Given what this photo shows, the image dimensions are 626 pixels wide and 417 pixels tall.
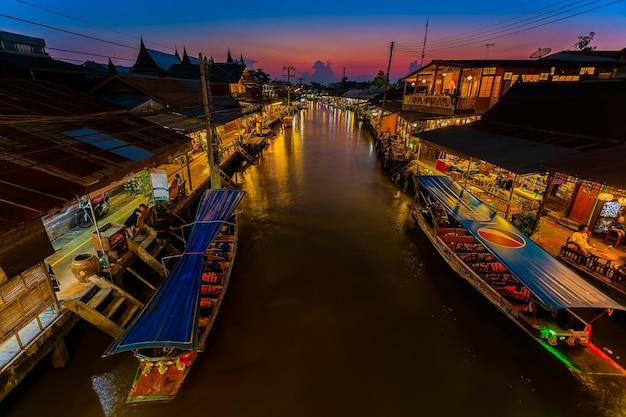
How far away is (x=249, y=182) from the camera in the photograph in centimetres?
2570

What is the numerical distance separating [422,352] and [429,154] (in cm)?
2285

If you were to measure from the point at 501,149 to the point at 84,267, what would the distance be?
19340 millimetres

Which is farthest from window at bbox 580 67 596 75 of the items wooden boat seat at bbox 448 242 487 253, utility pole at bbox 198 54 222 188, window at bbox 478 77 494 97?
utility pole at bbox 198 54 222 188

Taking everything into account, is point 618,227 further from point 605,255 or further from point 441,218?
point 441,218

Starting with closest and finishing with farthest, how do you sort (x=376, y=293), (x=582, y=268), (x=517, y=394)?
(x=517, y=394) → (x=582, y=268) → (x=376, y=293)

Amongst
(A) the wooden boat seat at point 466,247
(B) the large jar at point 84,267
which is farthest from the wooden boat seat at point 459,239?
(B) the large jar at point 84,267

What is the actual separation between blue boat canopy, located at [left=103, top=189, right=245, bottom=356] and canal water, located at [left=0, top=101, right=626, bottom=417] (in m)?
2.04

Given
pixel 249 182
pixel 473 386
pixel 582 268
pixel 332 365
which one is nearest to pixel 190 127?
pixel 249 182

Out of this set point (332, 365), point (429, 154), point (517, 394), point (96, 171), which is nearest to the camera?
point (517, 394)

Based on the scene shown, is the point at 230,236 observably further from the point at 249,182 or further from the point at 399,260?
the point at 249,182

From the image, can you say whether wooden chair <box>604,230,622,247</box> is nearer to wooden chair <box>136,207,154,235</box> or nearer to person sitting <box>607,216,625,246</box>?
person sitting <box>607,216,625,246</box>

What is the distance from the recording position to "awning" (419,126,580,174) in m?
13.2

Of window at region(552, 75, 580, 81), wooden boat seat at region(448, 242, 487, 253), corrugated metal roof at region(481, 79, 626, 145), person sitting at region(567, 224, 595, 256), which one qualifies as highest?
window at region(552, 75, 580, 81)

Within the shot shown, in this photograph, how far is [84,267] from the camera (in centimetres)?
915
